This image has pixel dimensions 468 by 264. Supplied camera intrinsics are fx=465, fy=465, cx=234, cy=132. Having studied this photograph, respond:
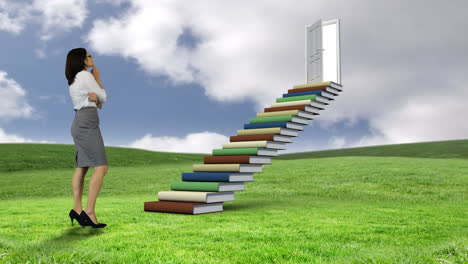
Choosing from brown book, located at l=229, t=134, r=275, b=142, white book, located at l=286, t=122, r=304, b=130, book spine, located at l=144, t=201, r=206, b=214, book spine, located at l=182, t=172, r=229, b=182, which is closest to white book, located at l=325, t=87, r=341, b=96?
white book, located at l=286, t=122, r=304, b=130

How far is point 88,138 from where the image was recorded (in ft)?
18.3

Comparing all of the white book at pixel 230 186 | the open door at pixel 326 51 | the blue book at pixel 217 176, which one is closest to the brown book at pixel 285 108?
the open door at pixel 326 51

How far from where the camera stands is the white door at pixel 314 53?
38.3 ft

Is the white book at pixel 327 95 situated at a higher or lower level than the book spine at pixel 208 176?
higher

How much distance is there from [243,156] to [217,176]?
67cm

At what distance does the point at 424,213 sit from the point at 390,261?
219 inches

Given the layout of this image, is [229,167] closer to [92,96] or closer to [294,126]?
[294,126]

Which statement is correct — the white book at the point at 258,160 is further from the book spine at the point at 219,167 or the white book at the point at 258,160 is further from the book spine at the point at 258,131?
the book spine at the point at 258,131

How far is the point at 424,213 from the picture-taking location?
8.66m

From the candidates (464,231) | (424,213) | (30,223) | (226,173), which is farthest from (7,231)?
(424,213)

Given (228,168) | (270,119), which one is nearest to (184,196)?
(228,168)

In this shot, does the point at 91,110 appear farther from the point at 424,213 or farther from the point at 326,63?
the point at 326,63

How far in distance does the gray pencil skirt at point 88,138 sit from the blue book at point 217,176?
130 inches

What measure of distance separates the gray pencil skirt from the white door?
726 cm
